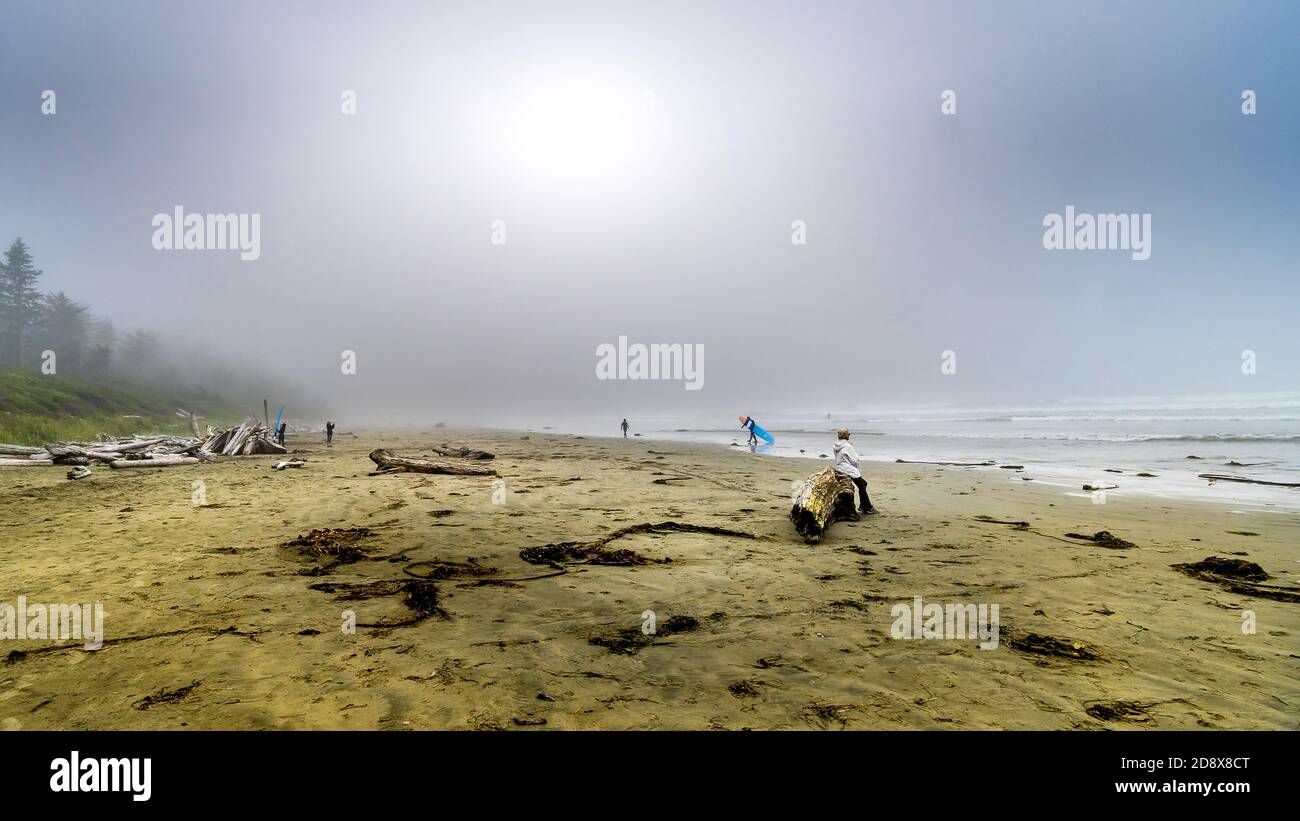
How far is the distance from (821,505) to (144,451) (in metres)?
27.3

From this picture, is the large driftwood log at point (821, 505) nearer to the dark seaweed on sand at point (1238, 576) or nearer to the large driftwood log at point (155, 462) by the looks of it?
the dark seaweed on sand at point (1238, 576)

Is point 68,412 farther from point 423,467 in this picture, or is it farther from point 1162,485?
point 1162,485

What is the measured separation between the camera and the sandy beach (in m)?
3.55

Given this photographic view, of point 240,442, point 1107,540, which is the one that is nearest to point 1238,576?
point 1107,540

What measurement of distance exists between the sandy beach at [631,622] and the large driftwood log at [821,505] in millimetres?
349

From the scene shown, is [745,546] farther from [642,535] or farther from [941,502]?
[941,502]

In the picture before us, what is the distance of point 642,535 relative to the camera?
30.2ft

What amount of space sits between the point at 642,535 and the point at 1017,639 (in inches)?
225

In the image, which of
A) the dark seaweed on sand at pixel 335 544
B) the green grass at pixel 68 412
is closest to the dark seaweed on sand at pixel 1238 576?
the dark seaweed on sand at pixel 335 544

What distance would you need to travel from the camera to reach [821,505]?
9.74 meters

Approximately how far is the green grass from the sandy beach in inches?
949

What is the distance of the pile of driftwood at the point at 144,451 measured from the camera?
18.3 m
